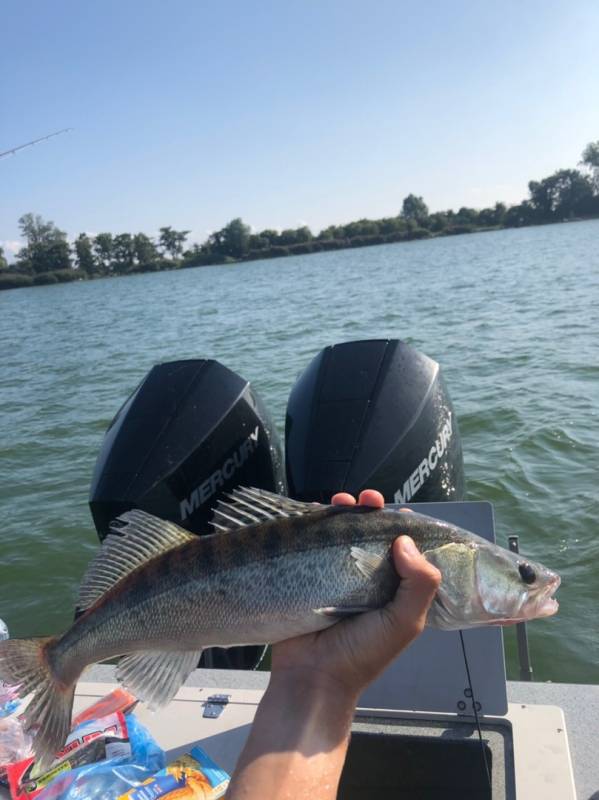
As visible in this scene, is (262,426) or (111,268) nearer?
(262,426)

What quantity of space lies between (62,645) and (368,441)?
2291 mm

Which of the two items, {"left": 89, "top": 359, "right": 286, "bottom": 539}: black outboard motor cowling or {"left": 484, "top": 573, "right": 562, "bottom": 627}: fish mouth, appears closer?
{"left": 484, "top": 573, "right": 562, "bottom": 627}: fish mouth

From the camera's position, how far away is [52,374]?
18391mm

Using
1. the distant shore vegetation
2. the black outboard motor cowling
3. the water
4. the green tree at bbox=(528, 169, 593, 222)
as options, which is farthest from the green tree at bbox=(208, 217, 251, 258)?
the black outboard motor cowling

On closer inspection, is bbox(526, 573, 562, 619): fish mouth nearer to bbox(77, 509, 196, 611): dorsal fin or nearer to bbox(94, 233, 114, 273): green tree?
bbox(77, 509, 196, 611): dorsal fin

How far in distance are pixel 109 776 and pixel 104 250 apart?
104 meters

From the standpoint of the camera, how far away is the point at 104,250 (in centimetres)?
10006

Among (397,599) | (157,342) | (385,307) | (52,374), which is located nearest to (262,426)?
(397,599)

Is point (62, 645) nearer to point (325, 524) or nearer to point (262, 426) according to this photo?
point (325, 524)

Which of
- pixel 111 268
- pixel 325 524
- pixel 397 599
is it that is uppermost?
pixel 325 524

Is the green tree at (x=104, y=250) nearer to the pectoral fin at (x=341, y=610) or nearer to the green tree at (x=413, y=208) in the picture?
the green tree at (x=413, y=208)

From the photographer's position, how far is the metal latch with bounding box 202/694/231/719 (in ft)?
9.91

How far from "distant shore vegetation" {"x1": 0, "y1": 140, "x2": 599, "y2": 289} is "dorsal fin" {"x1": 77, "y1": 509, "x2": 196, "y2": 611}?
97.9 metres

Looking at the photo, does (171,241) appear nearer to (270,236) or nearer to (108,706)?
(270,236)
